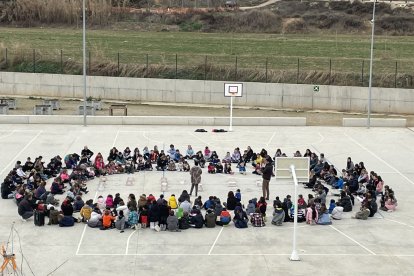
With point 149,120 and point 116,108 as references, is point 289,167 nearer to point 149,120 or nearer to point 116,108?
point 149,120

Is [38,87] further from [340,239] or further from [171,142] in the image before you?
[340,239]

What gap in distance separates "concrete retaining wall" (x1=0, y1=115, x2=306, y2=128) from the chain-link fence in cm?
1286

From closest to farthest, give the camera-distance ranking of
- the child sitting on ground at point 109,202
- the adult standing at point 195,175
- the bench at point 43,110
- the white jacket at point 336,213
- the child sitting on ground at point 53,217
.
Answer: the child sitting on ground at point 53,217
the child sitting on ground at point 109,202
the white jacket at point 336,213
the adult standing at point 195,175
the bench at point 43,110

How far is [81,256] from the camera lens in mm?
24016

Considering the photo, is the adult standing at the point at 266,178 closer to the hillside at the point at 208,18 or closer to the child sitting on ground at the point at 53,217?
the child sitting on ground at the point at 53,217

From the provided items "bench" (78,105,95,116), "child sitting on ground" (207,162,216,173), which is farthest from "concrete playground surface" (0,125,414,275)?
"bench" (78,105,95,116)

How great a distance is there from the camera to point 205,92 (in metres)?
58.3

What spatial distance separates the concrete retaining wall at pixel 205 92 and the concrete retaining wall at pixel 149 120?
28.0ft

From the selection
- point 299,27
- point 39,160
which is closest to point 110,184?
point 39,160

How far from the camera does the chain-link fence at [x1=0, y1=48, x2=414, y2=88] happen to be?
6012cm

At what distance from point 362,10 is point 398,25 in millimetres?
8579

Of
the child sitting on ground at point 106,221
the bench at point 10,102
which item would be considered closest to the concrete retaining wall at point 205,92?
the bench at point 10,102

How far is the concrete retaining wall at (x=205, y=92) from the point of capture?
55.5 meters

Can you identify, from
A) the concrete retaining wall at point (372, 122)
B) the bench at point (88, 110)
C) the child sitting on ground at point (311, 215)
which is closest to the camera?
the child sitting on ground at point (311, 215)
